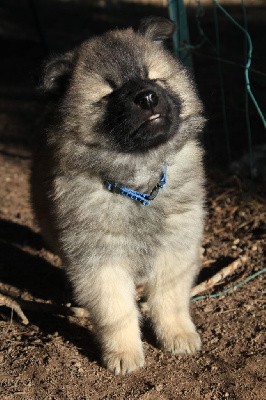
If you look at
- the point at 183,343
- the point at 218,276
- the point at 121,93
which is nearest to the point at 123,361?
the point at 183,343

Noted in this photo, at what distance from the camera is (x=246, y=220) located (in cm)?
437

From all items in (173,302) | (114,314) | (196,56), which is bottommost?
(173,302)

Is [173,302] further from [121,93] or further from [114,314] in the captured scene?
[121,93]

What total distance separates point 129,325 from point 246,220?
1.79 meters

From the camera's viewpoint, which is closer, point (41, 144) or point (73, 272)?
point (73, 272)

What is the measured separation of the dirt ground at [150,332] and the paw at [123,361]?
0.13 ft

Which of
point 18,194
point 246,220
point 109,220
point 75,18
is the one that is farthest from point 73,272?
point 75,18

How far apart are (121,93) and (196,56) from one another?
544 centimetres

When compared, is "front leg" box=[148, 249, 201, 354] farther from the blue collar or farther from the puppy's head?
the puppy's head

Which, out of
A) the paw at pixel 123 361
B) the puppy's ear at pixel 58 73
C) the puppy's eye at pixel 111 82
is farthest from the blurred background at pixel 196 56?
the paw at pixel 123 361

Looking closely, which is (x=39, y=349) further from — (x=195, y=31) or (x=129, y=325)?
(x=195, y=31)

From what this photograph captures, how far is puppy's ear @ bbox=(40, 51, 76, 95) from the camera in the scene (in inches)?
109

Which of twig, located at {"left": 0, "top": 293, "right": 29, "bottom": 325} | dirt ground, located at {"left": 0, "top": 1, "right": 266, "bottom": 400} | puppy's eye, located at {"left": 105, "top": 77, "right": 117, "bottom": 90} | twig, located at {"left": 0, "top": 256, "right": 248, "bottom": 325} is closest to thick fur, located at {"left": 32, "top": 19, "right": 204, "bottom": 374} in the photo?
puppy's eye, located at {"left": 105, "top": 77, "right": 117, "bottom": 90}

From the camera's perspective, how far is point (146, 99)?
8.52ft
